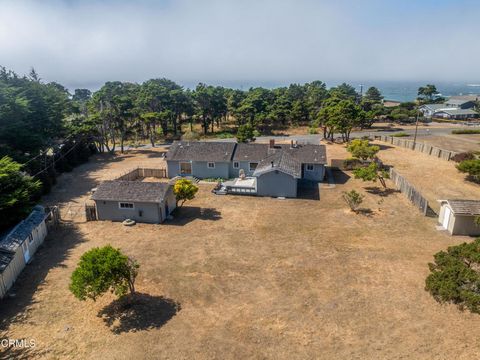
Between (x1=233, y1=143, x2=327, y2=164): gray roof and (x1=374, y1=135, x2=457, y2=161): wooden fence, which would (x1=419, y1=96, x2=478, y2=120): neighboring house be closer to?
(x1=374, y1=135, x2=457, y2=161): wooden fence

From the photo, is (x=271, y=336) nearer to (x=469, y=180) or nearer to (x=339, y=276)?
(x=339, y=276)

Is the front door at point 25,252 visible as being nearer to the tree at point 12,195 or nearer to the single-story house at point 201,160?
the tree at point 12,195

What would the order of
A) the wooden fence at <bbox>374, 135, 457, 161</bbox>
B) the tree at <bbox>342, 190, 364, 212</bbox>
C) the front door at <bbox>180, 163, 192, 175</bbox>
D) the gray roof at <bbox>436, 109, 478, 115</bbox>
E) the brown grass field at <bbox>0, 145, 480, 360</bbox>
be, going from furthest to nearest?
the gray roof at <bbox>436, 109, 478, 115</bbox>, the wooden fence at <bbox>374, 135, 457, 161</bbox>, the front door at <bbox>180, 163, 192, 175</bbox>, the tree at <bbox>342, 190, 364, 212</bbox>, the brown grass field at <bbox>0, 145, 480, 360</bbox>

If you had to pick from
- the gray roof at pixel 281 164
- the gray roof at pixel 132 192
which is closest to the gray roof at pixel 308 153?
the gray roof at pixel 281 164

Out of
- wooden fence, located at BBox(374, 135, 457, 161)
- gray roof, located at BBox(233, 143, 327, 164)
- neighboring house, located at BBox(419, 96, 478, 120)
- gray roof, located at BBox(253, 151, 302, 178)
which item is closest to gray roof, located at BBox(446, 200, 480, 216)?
gray roof, located at BBox(253, 151, 302, 178)

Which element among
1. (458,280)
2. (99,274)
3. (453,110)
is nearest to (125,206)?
(99,274)

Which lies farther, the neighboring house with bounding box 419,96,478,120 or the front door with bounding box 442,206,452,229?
the neighboring house with bounding box 419,96,478,120

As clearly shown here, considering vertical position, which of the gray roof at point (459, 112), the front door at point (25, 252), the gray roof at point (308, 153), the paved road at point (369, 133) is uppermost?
the gray roof at point (459, 112)
